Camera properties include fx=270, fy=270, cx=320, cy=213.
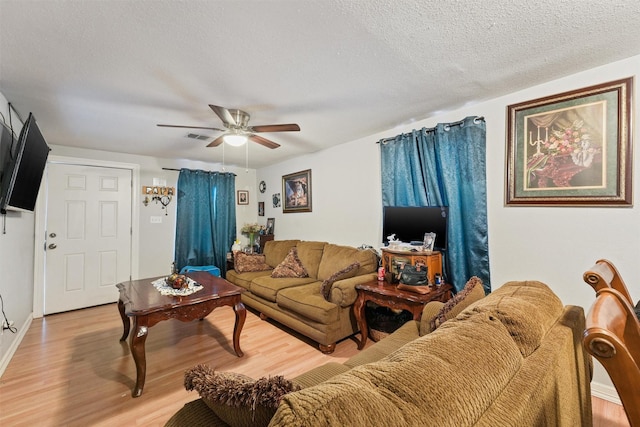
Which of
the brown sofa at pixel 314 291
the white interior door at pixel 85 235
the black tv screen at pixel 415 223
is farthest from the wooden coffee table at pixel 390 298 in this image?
the white interior door at pixel 85 235

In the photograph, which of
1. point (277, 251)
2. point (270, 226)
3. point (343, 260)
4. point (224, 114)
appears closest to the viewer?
point (224, 114)

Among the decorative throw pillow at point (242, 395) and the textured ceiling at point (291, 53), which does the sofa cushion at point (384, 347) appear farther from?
the textured ceiling at point (291, 53)

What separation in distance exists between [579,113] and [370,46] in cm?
163

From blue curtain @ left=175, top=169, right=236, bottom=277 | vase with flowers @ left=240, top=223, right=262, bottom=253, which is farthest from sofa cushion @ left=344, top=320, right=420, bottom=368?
blue curtain @ left=175, top=169, right=236, bottom=277

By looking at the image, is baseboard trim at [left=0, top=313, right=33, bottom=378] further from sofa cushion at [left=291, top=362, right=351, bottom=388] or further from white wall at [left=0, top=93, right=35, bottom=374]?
sofa cushion at [left=291, top=362, right=351, bottom=388]

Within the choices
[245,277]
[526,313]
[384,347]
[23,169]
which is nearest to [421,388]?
[526,313]

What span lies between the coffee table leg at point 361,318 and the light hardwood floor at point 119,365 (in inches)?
6.3

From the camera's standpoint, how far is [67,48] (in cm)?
162

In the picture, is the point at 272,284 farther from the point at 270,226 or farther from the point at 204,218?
the point at 204,218

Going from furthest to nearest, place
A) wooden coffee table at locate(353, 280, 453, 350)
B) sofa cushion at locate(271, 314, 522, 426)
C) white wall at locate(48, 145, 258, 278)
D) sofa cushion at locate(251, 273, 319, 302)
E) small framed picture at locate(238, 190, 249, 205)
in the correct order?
small framed picture at locate(238, 190, 249, 205)
white wall at locate(48, 145, 258, 278)
sofa cushion at locate(251, 273, 319, 302)
wooden coffee table at locate(353, 280, 453, 350)
sofa cushion at locate(271, 314, 522, 426)

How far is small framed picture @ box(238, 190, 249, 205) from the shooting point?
17.6 ft

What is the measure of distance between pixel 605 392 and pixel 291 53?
3113 mm

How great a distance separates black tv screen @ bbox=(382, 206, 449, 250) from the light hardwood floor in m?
1.23

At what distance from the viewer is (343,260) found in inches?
126
